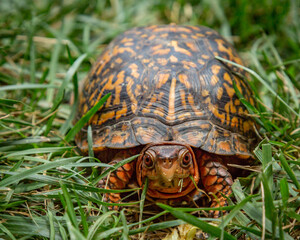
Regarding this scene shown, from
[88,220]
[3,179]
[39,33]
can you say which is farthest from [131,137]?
[39,33]

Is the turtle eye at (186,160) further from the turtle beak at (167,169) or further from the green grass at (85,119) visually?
the green grass at (85,119)

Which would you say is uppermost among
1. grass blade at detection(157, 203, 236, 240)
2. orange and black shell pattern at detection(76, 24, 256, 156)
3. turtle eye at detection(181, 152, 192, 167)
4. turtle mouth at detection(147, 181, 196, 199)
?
orange and black shell pattern at detection(76, 24, 256, 156)

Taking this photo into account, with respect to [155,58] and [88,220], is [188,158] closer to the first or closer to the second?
[88,220]

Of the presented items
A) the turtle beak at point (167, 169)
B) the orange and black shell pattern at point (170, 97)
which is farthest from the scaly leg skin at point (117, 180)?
the turtle beak at point (167, 169)

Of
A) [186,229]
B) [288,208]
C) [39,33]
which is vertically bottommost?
[186,229]

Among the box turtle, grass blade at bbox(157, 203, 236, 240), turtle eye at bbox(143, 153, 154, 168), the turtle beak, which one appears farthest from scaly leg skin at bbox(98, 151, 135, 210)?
grass blade at bbox(157, 203, 236, 240)

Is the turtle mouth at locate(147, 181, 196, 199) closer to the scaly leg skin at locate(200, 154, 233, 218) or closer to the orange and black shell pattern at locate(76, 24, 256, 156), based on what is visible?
the scaly leg skin at locate(200, 154, 233, 218)

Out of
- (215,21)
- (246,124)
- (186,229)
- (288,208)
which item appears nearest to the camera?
(288,208)
